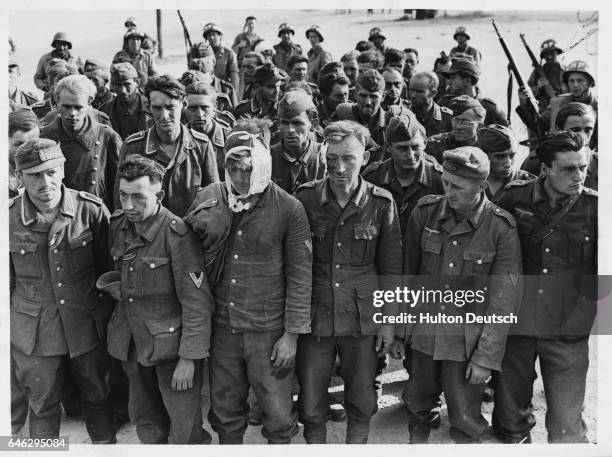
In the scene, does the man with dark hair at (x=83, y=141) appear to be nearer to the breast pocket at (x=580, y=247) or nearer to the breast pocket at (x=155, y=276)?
the breast pocket at (x=155, y=276)

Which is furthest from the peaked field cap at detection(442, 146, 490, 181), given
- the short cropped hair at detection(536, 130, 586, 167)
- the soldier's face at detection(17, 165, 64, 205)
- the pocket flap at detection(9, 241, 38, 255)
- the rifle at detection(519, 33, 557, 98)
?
the rifle at detection(519, 33, 557, 98)

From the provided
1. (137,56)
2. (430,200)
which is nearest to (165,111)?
(430,200)

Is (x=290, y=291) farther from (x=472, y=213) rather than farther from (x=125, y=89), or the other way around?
(x=125, y=89)

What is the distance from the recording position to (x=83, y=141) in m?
5.49

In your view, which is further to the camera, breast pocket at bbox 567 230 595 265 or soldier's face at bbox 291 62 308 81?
soldier's face at bbox 291 62 308 81

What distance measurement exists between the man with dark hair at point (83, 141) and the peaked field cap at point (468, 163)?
10.1 ft

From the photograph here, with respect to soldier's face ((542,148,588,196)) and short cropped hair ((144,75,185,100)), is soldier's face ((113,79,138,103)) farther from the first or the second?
soldier's face ((542,148,588,196))

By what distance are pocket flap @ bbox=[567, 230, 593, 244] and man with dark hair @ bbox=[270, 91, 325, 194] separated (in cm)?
199

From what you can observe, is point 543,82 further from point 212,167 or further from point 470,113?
point 212,167

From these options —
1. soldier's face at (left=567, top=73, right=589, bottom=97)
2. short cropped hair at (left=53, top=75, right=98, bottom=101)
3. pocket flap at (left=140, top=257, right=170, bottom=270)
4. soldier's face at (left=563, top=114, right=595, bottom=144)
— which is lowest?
pocket flap at (left=140, top=257, right=170, bottom=270)

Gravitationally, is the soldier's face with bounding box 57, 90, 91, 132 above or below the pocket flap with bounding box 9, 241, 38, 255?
above

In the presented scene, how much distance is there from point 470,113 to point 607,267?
1.87 m

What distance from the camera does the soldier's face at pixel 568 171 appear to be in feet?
12.5

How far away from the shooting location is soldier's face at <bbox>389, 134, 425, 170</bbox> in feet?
15.0
